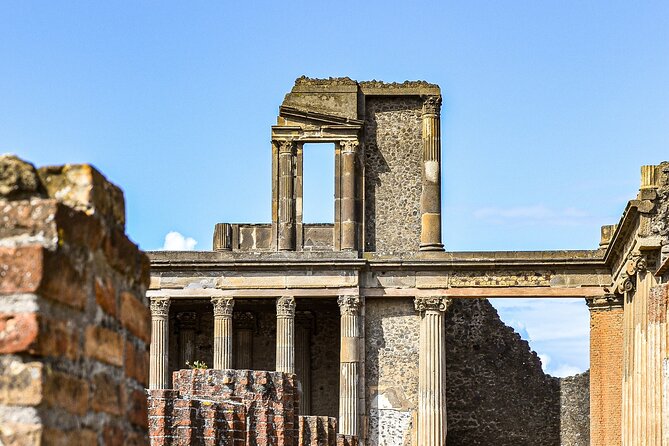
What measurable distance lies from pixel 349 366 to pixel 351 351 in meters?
0.34

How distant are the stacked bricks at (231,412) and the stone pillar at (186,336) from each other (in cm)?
1615

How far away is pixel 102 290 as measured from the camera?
170 inches

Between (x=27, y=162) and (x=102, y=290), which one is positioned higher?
(x=27, y=162)

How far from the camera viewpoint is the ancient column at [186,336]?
3606cm

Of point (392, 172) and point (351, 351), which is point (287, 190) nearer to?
point (392, 172)

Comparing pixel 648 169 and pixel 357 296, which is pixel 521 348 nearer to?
pixel 357 296

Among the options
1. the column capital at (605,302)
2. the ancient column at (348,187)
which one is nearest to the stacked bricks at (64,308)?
the column capital at (605,302)

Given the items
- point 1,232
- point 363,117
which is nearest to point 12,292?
point 1,232

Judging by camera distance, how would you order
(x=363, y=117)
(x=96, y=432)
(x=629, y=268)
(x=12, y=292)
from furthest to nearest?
(x=363, y=117) → (x=629, y=268) → (x=96, y=432) → (x=12, y=292)

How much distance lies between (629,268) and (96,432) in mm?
22764

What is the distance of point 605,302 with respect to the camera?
32000mm

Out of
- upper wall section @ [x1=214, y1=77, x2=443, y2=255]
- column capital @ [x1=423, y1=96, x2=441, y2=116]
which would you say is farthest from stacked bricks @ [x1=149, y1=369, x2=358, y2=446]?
column capital @ [x1=423, y1=96, x2=441, y2=116]

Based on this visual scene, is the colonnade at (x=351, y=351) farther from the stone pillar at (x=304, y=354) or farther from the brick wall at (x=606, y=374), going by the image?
the brick wall at (x=606, y=374)

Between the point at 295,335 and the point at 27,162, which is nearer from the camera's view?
the point at 27,162
